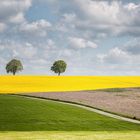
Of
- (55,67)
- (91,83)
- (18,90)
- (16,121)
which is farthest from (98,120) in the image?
(55,67)

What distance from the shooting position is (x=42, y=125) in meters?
43.1

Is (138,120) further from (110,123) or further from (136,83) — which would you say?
(136,83)

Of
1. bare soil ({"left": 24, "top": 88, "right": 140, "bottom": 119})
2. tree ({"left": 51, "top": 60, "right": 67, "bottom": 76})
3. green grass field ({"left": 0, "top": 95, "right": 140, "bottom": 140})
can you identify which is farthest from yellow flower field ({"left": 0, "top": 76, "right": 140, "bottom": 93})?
tree ({"left": 51, "top": 60, "right": 67, "bottom": 76})

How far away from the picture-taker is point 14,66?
15862cm

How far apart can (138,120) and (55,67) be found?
11240 cm

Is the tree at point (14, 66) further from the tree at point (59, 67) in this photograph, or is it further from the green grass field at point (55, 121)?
the green grass field at point (55, 121)

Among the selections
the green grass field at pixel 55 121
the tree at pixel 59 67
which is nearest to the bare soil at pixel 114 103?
the green grass field at pixel 55 121

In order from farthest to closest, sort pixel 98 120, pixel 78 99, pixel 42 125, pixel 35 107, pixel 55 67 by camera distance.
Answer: pixel 55 67 < pixel 78 99 < pixel 35 107 < pixel 98 120 < pixel 42 125

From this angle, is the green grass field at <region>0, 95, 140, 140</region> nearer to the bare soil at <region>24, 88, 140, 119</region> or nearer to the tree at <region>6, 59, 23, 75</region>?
the bare soil at <region>24, 88, 140, 119</region>

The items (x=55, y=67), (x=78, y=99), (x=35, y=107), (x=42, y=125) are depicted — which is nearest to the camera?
(x=42, y=125)

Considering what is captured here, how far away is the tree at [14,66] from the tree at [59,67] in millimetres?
12668

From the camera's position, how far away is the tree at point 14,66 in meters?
158

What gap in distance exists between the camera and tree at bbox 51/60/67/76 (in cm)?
16000

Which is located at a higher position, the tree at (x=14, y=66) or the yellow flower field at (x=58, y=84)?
the tree at (x=14, y=66)
